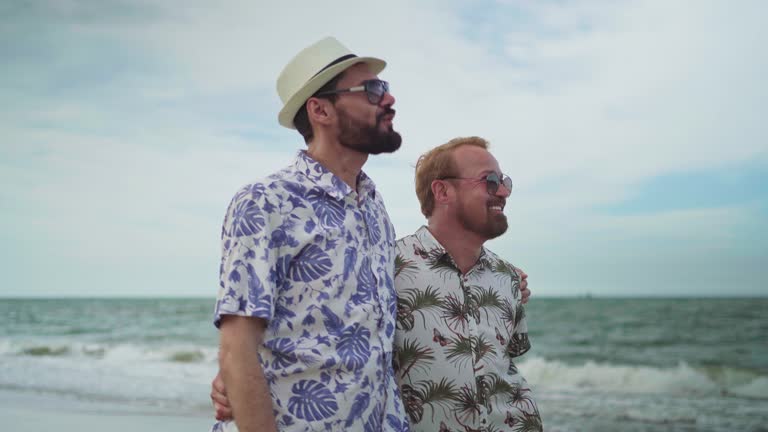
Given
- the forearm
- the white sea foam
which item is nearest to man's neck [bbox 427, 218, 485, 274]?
the forearm

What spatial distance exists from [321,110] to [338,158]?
188 mm

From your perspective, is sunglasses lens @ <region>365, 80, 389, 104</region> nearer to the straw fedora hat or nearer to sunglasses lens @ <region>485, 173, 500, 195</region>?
the straw fedora hat

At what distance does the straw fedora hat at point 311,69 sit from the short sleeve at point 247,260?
1.70 ft

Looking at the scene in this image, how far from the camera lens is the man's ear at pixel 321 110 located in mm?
2484

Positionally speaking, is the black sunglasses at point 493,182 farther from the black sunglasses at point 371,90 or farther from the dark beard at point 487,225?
the black sunglasses at point 371,90

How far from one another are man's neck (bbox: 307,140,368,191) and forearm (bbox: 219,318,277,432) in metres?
0.71

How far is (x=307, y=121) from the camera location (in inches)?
101

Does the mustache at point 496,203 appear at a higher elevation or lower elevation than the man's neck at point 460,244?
higher

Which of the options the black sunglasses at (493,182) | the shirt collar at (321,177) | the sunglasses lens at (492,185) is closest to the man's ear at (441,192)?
the black sunglasses at (493,182)

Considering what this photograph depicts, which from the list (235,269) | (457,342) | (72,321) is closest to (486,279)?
(457,342)

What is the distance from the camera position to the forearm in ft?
6.45

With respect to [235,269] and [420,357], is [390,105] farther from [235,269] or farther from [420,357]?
[420,357]

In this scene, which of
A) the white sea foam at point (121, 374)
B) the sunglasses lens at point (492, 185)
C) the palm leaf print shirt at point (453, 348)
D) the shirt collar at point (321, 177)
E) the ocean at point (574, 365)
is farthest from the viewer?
the white sea foam at point (121, 374)

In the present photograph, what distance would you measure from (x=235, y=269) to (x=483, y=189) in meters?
1.50
